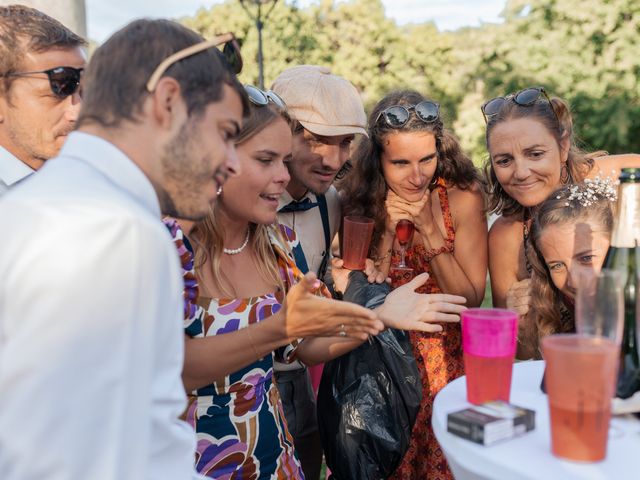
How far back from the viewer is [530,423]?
1707 millimetres

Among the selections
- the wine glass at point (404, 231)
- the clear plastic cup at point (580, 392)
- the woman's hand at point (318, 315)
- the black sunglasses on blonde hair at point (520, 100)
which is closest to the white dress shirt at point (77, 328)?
Answer: the woman's hand at point (318, 315)

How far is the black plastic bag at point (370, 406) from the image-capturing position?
2.77 metres

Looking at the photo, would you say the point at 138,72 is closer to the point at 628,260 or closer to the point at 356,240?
the point at 628,260

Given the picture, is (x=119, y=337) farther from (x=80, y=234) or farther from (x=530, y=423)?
(x=530, y=423)

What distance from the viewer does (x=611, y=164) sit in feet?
11.8

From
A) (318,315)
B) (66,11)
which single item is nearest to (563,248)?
(318,315)

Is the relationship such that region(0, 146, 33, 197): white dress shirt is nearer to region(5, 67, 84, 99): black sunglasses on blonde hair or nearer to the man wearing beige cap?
region(5, 67, 84, 99): black sunglasses on blonde hair

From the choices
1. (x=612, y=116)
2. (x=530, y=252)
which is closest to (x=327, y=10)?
(x=612, y=116)

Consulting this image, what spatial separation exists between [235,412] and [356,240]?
1125mm

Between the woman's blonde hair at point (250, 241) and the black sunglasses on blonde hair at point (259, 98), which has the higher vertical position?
the black sunglasses on blonde hair at point (259, 98)

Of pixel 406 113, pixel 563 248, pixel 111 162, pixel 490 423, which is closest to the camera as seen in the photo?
pixel 111 162

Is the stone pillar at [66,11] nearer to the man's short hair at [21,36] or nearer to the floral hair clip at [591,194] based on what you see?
the man's short hair at [21,36]

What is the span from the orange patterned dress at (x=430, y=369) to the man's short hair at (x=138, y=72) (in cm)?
215

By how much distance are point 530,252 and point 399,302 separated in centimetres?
78
